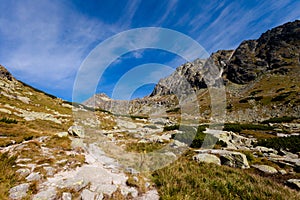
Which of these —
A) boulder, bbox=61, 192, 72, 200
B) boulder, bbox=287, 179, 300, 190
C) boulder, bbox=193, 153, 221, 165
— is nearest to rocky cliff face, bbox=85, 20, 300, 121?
boulder, bbox=193, 153, 221, 165

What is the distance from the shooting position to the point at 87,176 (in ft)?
21.0

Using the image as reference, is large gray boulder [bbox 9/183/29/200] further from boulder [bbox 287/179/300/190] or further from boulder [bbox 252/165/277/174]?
boulder [bbox 252/165/277/174]

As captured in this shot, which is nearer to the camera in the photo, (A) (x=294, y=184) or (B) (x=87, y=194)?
(B) (x=87, y=194)

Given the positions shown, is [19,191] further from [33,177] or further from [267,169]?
[267,169]

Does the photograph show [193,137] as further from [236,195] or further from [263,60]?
[263,60]

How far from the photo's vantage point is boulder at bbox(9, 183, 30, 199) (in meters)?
4.69

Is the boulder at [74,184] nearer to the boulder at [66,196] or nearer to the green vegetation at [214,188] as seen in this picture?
the boulder at [66,196]

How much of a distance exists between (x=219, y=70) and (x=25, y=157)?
181973 mm

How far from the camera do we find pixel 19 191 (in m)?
4.91

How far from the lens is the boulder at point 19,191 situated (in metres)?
4.69

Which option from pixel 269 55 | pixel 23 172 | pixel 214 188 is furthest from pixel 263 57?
pixel 23 172

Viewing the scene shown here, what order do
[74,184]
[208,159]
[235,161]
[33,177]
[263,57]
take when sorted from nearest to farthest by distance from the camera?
[74,184], [33,177], [235,161], [208,159], [263,57]

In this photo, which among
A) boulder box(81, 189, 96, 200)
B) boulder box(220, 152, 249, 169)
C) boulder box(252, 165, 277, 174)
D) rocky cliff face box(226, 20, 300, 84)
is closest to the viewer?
boulder box(81, 189, 96, 200)

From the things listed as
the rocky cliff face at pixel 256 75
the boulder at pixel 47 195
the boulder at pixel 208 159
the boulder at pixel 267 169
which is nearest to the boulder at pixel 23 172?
the boulder at pixel 47 195
